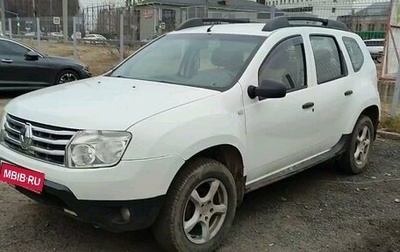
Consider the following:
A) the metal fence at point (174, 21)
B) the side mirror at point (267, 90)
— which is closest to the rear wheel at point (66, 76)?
the metal fence at point (174, 21)

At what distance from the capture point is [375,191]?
474 centimetres

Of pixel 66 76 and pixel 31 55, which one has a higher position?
pixel 31 55

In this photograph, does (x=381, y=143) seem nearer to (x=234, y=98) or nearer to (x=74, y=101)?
(x=234, y=98)

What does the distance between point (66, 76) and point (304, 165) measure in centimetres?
813

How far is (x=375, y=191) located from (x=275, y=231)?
167cm

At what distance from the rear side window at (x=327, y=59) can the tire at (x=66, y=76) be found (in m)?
7.70

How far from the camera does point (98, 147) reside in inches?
107

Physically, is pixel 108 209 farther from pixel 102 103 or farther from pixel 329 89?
pixel 329 89

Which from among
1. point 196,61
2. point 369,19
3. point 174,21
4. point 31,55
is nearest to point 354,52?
point 196,61

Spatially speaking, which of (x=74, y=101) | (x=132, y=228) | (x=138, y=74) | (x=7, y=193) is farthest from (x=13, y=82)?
(x=132, y=228)

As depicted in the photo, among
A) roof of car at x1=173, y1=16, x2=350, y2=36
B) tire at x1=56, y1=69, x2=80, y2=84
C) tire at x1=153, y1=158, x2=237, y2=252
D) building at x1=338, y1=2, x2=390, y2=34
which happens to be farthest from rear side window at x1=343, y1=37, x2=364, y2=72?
building at x1=338, y1=2, x2=390, y2=34

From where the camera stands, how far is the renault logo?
2.96m

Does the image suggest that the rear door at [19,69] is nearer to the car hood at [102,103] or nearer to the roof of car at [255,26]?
the roof of car at [255,26]

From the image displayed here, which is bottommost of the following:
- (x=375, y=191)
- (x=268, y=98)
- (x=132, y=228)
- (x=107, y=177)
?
(x=375, y=191)
